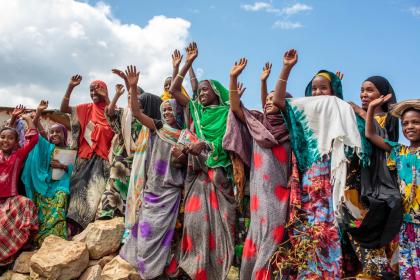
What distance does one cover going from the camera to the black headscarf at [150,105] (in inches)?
242

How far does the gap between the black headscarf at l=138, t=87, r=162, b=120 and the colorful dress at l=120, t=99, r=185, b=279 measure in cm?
47

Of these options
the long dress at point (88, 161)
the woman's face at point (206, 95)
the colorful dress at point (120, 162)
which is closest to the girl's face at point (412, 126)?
the woman's face at point (206, 95)

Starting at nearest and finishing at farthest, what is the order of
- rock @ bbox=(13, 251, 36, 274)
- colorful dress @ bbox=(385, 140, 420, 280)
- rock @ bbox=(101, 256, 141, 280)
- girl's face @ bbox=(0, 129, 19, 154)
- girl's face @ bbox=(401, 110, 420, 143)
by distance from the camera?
1. colorful dress @ bbox=(385, 140, 420, 280)
2. girl's face @ bbox=(401, 110, 420, 143)
3. rock @ bbox=(101, 256, 141, 280)
4. rock @ bbox=(13, 251, 36, 274)
5. girl's face @ bbox=(0, 129, 19, 154)

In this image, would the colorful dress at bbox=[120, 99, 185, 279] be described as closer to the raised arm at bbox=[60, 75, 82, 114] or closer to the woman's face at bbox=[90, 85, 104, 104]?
the woman's face at bbox=[90, 85, 104, 104]

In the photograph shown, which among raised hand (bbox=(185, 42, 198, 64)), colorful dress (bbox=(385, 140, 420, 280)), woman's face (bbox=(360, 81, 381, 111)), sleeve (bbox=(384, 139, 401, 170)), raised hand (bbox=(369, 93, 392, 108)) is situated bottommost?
colorful dress (bbox=(385, 140, 420, 280))

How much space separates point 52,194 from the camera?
6309 mm

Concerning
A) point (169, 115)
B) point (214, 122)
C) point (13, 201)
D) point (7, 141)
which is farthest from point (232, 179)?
point (7, 141)

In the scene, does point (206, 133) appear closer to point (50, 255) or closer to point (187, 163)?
point (187, 163)

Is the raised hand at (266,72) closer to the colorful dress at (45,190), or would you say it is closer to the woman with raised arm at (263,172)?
the woman with raised arm at (263,172)

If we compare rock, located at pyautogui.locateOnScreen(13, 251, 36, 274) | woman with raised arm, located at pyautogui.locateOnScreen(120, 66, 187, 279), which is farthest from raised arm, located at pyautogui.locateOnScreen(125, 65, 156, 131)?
rock, located at pyautogui.locateOnScreen(13, 251, 36, 274)

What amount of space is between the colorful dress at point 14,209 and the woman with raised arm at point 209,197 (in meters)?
2.30

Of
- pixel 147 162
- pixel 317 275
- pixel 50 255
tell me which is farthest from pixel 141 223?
pixel 317 275

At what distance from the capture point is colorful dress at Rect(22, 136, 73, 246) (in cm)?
617

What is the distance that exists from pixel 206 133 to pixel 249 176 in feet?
2.36
